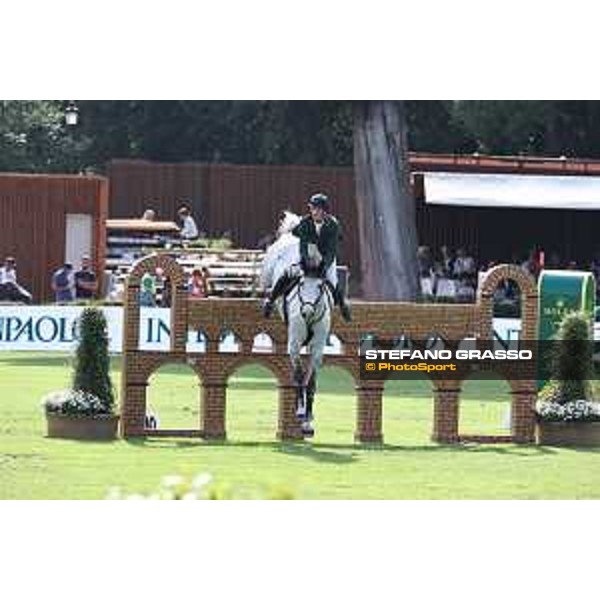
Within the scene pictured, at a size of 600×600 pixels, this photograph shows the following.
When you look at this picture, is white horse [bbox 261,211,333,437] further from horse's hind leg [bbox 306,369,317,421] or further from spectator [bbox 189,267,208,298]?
spectator [bbox 189,267,208,298]

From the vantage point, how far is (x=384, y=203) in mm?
18219

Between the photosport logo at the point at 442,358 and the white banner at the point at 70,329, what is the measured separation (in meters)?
0.16

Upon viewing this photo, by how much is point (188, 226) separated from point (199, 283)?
0.96 m

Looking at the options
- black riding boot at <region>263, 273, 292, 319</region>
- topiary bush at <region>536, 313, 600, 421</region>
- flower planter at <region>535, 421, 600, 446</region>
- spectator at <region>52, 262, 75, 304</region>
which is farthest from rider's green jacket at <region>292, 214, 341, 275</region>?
flower planter at <region>535, 421, 600, 446</region>

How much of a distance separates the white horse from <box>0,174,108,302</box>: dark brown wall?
155 centimetres

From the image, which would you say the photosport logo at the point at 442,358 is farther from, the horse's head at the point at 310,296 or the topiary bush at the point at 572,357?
the horse's head at the point at 310,296

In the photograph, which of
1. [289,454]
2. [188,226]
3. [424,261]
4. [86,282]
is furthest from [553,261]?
[86,282]

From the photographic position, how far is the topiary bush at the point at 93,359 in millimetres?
15680

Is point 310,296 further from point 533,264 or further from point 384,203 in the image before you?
point 384,203

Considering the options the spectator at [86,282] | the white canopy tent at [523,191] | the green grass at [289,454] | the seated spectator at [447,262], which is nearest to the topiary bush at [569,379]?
the green grass at [289,454]

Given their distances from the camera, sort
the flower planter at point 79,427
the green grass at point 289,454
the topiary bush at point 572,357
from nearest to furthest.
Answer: the green grass at point 289,454 → the flower planter at point 79,427 → the topiary bush at point 572,357

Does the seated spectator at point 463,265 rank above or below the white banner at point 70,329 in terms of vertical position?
above
